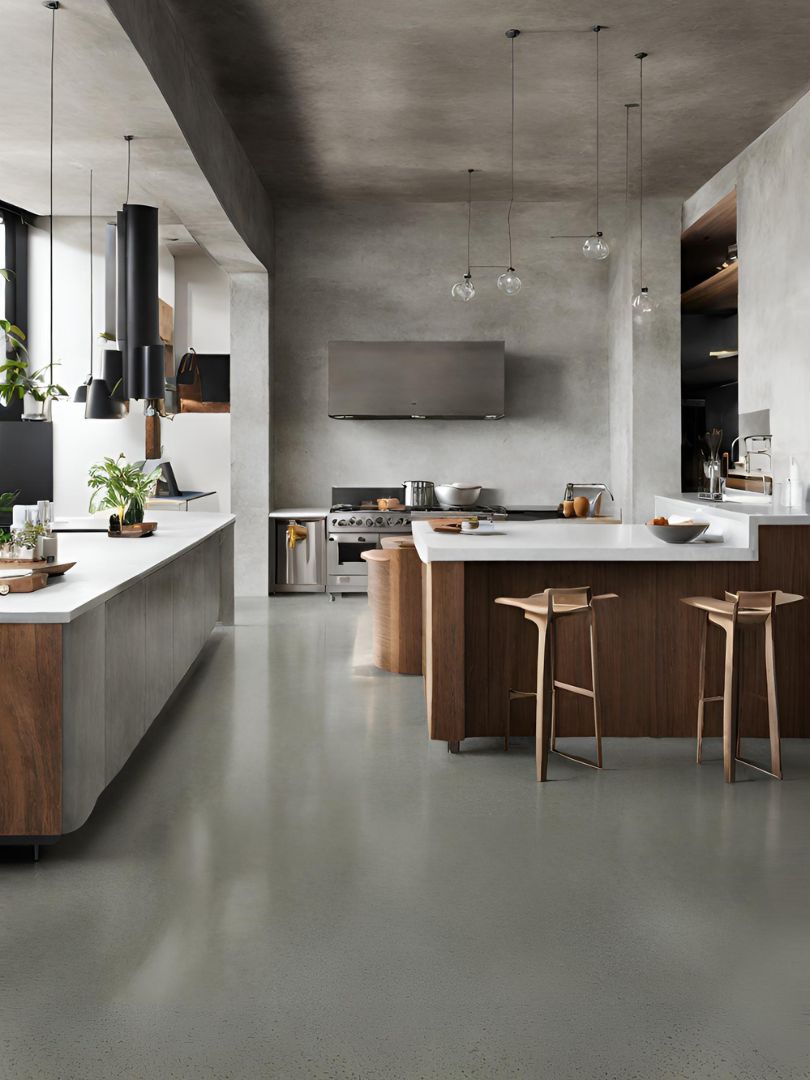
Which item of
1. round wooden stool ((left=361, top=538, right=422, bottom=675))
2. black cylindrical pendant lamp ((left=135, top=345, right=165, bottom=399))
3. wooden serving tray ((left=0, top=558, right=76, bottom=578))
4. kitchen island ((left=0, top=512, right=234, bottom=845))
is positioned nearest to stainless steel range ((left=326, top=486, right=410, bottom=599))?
round wooden stool ((left=361, top=538, right=422, bottom=675))

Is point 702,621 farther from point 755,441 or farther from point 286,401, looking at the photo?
point 286,401

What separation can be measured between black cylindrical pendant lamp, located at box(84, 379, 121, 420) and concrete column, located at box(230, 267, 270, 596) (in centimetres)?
334

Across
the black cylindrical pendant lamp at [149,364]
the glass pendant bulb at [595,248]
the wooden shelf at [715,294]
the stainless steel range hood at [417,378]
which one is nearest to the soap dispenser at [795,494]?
the glass pendant bulb at [595,248]

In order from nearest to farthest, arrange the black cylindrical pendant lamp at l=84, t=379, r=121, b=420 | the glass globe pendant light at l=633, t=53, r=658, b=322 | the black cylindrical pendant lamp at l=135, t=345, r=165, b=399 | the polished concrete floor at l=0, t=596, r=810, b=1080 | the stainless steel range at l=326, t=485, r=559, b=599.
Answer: the polished concrete floor at l=0, t=596, r=810, b=1080 → the black cylindrical pendant lamp at l=135, t=345, r=165, b=399 → the black cylindrical pendant lamp at l=84, t=379, r=121, b=420 → the glass globe pendant light at l=633, t=53, r=658, b=322 → the stainless steel range at l=326, t=485, r=559, b=599

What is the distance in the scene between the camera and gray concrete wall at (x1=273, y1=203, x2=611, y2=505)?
9.75m

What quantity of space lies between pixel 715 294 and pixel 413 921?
25.5 feet

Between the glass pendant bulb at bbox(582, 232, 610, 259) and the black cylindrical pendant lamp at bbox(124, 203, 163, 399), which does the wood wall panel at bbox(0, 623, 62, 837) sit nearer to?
the black cylindrical pendant lamp at bbox(124, 203, 163, 399)

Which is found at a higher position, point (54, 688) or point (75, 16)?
point (75, 16)

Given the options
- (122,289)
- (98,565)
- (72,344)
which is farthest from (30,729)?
(72,344)

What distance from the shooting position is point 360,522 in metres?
9.18

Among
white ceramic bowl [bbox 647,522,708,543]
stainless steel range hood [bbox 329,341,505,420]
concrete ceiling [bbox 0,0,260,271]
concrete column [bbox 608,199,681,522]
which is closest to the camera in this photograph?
concrete ceiling [bbox 0,0,260,271]

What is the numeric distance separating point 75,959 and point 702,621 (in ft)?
10.2

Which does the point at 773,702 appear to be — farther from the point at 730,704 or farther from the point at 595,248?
the point at 595,248

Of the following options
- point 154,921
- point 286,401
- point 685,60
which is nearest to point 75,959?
point 154,921
